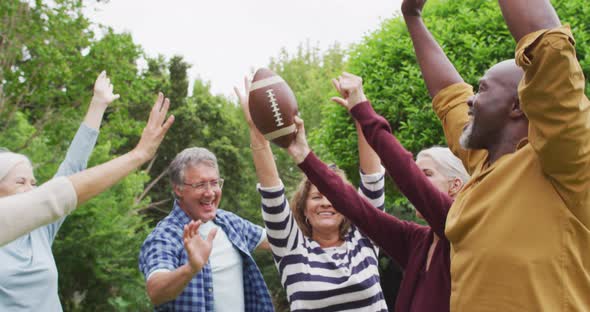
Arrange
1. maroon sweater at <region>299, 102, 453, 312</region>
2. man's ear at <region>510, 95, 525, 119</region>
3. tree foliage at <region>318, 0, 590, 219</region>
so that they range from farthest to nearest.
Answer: tree foliage at <region>318, 0, 590, 219</region> → maroon sweater at <region>299, 102, 453, 312</region> → man's ear at <region>510, 95, 525, 119</region>

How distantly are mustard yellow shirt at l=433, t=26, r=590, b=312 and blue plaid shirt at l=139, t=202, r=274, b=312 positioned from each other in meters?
1.95

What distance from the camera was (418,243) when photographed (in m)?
3.12

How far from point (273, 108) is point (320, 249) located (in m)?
0.86

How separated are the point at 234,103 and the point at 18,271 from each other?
19955 mm

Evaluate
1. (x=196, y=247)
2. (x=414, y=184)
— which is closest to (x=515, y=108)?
(x=414, y=184)

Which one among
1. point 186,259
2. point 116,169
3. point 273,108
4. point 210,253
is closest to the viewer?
point 116,169

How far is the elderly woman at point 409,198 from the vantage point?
9.41ft

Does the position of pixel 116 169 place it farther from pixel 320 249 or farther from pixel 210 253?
pixel 320 249

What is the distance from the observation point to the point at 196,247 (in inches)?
140

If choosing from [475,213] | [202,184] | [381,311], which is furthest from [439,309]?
[202,184]

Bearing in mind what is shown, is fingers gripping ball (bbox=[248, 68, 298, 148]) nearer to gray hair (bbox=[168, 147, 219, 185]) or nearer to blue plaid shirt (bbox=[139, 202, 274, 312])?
gray hair (bbox=[168, 147, 219, 185])

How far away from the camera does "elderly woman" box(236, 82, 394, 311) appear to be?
11.8ft

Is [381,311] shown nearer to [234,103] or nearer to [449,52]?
[449,52]

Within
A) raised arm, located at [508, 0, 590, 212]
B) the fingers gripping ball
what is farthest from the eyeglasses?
raised arm, located at [508, 0, 590, 212]
